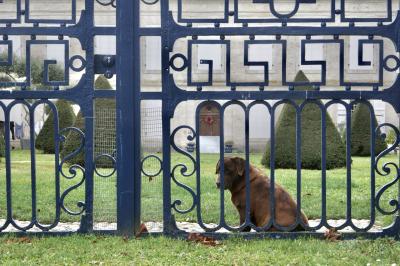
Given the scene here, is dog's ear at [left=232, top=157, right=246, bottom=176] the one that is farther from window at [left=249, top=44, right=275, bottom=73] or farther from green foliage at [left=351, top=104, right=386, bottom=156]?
window at [left=249, top=44, right=275, bottom=73]

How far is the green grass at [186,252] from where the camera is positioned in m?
4.58

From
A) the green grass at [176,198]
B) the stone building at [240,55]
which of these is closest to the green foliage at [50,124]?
the stone building at [240,55]

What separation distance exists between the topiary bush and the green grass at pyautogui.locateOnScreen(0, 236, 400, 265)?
1002 centimetres

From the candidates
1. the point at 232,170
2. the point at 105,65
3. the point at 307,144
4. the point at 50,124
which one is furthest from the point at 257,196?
the point at 50,124

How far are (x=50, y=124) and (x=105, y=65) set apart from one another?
19.1 meters

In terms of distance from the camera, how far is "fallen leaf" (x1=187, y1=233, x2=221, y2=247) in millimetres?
5233

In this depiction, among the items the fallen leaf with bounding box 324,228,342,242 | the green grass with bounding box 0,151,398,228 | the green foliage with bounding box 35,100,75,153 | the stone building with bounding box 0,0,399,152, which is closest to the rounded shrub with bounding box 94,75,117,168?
the green grass with bounding box 0,151,398,228

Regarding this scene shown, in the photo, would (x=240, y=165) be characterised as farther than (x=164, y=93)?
Yes

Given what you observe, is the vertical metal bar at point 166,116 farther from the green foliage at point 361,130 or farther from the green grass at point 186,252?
the green foliage at point 361,130

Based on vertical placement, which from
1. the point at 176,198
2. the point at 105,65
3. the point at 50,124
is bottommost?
the point at 176,198

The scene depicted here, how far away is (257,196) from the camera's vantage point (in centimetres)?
574

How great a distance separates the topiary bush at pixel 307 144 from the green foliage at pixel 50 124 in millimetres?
9611

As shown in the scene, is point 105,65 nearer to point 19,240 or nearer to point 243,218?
point 19,240

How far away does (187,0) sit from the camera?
2406 centimetres
